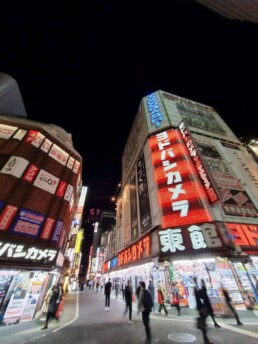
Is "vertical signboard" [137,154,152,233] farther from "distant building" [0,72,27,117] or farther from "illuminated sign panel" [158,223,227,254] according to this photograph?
"distant building" [0,72,27,117]

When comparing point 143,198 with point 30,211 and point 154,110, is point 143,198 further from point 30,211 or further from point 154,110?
point 154,110

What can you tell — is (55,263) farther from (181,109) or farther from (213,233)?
(181,109)

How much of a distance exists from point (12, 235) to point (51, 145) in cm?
1119

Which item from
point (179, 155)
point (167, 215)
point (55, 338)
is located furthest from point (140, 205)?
point (55, 338)

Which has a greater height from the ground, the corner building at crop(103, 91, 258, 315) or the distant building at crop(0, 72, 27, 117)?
the distant building at crop(0, 72, 27, 117)

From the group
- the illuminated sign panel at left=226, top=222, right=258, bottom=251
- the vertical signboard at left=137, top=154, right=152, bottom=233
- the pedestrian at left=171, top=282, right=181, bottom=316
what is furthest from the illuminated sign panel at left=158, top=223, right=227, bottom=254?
the vertical signboard at left=137, top=154, right=152, bottom=233

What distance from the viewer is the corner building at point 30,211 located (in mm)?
9461

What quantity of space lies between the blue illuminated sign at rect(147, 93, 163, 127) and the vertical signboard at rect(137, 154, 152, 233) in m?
5.33

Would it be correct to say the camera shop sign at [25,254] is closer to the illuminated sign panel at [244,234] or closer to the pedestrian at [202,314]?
the pedestrian at [202,314]

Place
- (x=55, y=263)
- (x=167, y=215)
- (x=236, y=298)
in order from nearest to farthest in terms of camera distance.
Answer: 1. (x=236, y=298)
2. (x=55, y=263)
3. (x=167, y=215)

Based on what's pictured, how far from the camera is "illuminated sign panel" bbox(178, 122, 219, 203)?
41.2ft

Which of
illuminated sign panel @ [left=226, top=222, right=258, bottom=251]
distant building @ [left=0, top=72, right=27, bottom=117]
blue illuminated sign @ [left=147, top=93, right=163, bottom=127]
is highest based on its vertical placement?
distant building @ [left=0, top=72, right=27, bottom=117]

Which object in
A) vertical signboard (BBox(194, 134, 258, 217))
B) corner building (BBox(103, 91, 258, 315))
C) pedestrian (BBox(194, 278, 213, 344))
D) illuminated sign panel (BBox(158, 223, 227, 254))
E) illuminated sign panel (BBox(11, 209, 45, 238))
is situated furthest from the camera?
vertical signboard (BBox(194, 134, 258, 217))

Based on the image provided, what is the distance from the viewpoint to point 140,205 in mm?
19312
